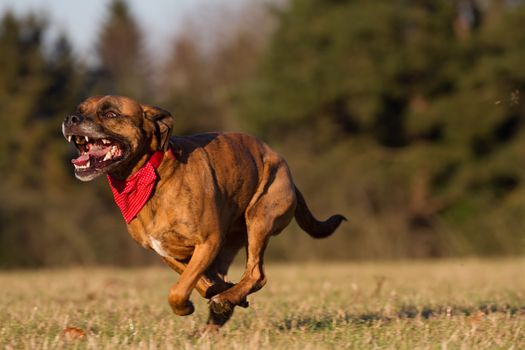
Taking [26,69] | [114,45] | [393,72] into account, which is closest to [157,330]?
[393,72]

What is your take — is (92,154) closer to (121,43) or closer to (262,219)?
(262,219)

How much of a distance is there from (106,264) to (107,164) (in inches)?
737

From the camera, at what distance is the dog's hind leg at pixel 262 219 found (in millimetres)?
6672

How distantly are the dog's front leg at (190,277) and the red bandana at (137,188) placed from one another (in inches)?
18.7

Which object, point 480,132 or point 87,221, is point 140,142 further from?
point 480,132

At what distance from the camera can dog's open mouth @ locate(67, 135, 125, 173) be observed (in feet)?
20.7

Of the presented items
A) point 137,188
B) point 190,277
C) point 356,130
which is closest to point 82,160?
point 137,188

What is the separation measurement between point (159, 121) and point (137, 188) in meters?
0.49

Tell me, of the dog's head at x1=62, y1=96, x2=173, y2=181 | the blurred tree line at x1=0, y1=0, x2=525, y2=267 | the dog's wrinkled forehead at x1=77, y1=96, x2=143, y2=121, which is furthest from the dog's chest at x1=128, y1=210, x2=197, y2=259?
the blurred tree line at x1=0, y1=0, x2=525, y2=267

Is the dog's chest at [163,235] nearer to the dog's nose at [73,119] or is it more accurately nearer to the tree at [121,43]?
the dog's nose at [73,119]

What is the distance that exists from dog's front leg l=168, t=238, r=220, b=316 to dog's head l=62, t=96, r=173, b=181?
713 mm

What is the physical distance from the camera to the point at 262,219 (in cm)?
712

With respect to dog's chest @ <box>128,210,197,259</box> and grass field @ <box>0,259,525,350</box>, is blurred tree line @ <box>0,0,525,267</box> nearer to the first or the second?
grass field @ <box>0,259,525,350</box>

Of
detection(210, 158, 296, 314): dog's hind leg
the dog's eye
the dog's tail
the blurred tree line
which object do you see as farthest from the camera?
the blurred tree line
